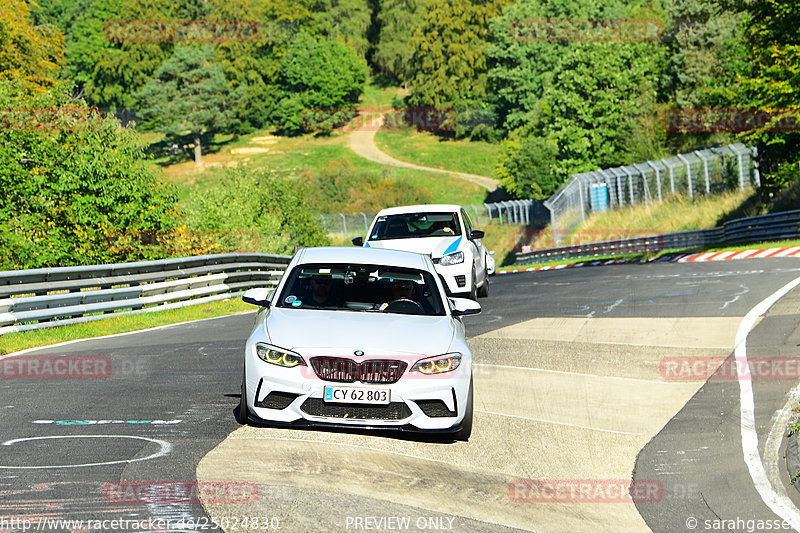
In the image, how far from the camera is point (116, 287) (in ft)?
66.2

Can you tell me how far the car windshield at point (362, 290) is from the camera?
8680 millimetres

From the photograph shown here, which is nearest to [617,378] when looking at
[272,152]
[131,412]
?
[131,412]

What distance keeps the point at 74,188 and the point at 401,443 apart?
21.0 metres

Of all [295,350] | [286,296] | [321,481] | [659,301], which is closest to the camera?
[321,481]

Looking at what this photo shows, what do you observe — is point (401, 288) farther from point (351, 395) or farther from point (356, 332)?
point (351, 395)

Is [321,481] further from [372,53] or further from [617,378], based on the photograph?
[372,53]

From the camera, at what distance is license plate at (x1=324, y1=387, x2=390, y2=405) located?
290 inches

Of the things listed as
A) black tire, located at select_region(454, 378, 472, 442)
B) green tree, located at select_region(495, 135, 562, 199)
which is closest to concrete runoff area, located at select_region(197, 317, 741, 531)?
black tire, located at select_region(454, 378, 472, 442)

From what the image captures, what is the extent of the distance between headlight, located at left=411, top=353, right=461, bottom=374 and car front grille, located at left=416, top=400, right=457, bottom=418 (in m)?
0.23

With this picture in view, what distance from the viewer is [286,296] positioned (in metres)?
8.70

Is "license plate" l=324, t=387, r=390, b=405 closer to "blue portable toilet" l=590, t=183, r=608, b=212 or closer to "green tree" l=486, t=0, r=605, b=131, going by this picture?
"blue portable toilet" l=590, t=183, r=608, b=212

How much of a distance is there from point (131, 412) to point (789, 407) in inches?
246

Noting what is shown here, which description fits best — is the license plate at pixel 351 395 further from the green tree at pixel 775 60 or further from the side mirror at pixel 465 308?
the green tree at pixel 775 60

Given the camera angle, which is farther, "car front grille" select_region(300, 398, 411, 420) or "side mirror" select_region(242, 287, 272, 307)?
"side mirror" select_region(242, 287, 272, 307)
